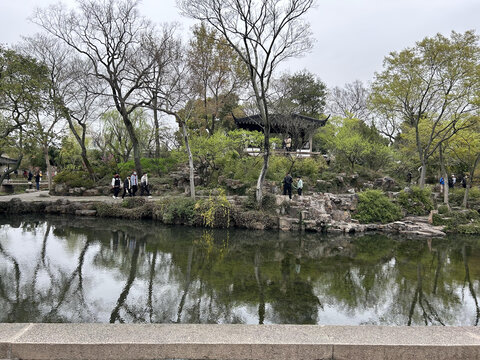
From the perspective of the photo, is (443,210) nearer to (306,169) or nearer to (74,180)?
(306,169)

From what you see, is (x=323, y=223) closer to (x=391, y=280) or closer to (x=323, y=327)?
(x=391, y=280)

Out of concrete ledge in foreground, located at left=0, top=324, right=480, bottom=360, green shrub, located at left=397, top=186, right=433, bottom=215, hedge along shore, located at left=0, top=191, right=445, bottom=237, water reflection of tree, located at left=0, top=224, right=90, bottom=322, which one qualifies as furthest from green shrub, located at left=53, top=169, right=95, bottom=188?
concrete ledge in foreground, located at left=0, top=324, right=480, bottom=360

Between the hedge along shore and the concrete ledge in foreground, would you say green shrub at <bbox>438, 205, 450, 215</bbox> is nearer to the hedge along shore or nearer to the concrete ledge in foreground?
the hedge along shore

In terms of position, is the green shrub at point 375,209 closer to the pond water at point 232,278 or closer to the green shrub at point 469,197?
the pond water at point 232,278

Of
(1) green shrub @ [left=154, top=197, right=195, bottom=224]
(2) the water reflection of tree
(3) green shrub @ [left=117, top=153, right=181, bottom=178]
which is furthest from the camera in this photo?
(3) green shrub @ [left=117, top=153, right=181, bottom=178]

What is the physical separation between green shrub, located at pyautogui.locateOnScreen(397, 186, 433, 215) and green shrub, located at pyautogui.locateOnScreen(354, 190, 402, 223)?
93 centimetres

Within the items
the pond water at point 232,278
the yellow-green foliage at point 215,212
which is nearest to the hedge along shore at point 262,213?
the yellow-green foliage at point 215,212

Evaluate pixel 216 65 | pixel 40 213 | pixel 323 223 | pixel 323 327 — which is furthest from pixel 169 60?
pixel 323 327

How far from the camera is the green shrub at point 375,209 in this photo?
52.5 feet

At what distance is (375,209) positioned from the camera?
52.7 feet

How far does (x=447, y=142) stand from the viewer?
19906 mm

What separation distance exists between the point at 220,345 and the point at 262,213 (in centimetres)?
1199

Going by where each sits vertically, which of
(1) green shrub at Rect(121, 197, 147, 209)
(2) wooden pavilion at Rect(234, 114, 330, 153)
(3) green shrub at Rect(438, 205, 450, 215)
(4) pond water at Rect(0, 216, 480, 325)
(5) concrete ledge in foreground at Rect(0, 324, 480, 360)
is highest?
(2) wooden pavilion at Rect(234, 114, 330, 153)

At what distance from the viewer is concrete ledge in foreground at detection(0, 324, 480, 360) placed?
295cm
